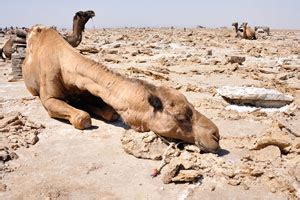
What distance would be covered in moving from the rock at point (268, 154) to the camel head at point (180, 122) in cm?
55

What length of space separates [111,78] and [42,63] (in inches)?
75.9

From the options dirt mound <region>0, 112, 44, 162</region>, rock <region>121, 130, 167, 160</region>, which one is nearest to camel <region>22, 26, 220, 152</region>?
rock <region>121, 130, 167, 160</region>

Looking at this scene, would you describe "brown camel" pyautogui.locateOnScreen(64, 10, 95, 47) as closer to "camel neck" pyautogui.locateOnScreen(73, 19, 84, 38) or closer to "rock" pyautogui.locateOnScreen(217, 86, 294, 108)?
"camel neck" pyautogui.locateOnScreen(73, 19, 84, 38)

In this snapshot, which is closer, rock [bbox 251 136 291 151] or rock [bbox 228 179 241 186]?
rock [bbox 228 179 241 186]

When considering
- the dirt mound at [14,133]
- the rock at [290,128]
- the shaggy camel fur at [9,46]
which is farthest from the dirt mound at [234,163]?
the shaggy camel fur at [9,46]

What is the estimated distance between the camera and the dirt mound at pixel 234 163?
4.68 meters

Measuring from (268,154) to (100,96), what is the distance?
2510 millimetres

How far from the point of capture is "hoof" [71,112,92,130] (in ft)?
21.7

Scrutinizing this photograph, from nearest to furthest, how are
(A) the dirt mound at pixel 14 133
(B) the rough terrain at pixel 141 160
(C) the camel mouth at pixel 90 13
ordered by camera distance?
(B) the rough terrain at pixel 141 160 < (A) the dirt mound at pixel 14 133 < (C) the camel mouth at pixel 90 13

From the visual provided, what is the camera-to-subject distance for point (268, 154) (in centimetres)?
541

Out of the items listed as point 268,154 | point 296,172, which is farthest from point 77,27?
point 296,172

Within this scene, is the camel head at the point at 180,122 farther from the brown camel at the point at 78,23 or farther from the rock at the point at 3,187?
the brown camel at the point at 78,23

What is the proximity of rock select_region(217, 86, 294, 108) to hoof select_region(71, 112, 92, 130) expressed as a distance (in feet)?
10.7

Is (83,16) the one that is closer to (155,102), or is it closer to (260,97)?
(260,97)
